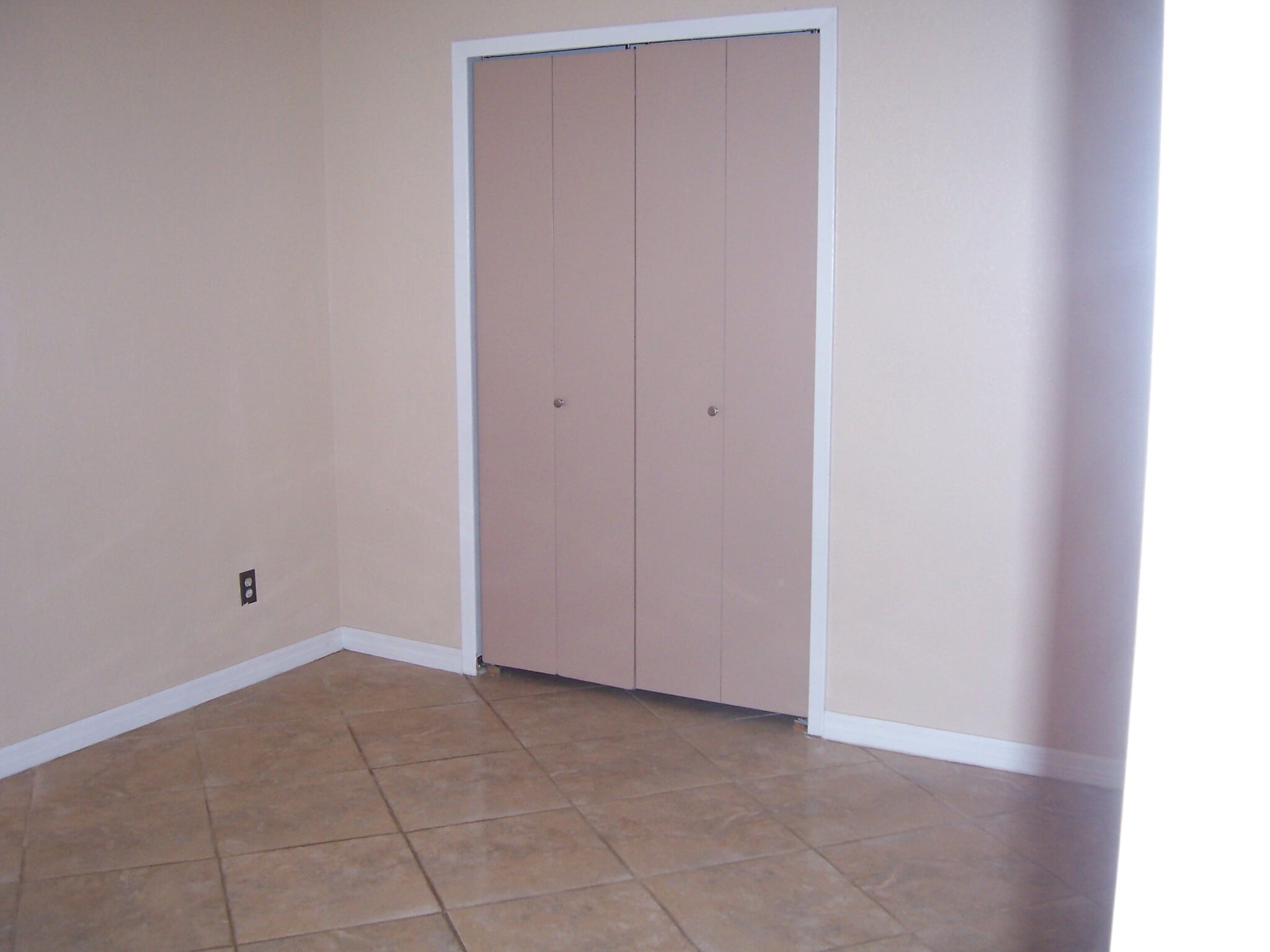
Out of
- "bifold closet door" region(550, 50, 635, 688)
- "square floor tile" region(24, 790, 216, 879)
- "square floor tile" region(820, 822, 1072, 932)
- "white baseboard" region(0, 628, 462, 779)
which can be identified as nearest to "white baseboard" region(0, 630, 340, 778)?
"white baseboard" region(0, 628, 462, 779)

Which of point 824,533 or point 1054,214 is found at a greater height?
point 1054,214

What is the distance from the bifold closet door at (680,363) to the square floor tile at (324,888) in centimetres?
114

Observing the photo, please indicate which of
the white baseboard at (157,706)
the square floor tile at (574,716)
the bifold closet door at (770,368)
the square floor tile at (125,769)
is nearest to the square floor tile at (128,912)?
the square floor tile at (125,769)

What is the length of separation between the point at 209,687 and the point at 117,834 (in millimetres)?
899

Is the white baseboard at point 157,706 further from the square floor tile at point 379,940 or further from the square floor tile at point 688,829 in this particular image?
the square floor tile at point 688,829

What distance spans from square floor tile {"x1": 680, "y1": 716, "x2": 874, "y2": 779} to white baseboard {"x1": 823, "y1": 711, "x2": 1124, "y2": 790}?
0.17 feet

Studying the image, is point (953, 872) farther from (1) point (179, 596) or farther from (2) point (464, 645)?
(1) point (179, 596)

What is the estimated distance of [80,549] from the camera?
2.82m

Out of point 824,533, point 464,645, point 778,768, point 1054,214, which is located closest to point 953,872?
point 778,768

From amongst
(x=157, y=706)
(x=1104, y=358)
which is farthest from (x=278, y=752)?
(x=1104, y=358)

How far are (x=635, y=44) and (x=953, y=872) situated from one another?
2403 mm

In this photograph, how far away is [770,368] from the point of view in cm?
295

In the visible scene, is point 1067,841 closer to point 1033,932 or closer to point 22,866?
point 1033,932

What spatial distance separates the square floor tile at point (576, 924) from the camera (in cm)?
195
